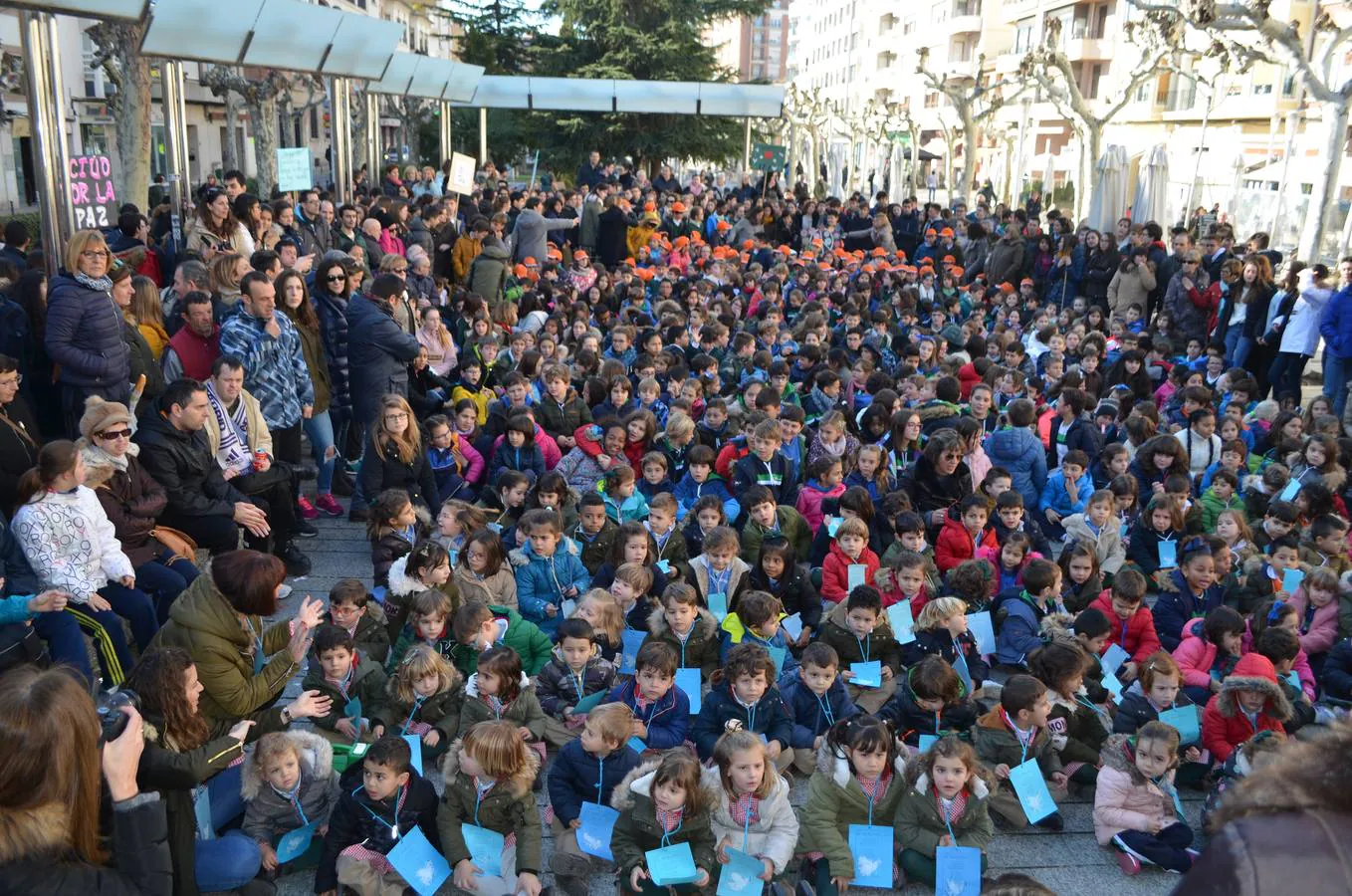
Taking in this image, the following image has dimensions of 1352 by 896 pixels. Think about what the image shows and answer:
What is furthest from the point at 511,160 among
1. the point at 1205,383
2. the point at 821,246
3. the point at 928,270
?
the point at 1205,383

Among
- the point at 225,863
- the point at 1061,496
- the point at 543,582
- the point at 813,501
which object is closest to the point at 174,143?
the point at 543,582

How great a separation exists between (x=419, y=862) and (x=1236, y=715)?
3.41 metres

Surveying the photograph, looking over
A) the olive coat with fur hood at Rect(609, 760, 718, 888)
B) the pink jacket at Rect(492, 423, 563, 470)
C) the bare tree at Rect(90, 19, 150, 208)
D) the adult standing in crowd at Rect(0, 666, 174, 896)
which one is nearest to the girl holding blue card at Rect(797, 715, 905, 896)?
the olive coat with fur hood at Rect(609, 760, 718, 888)

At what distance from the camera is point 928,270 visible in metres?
14.4

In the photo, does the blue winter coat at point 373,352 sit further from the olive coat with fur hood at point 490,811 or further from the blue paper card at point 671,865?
the blue paper card at point 671,865

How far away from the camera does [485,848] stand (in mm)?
3701

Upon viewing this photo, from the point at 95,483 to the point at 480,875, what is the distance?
2.43 meters

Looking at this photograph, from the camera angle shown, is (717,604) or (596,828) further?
(717,604)

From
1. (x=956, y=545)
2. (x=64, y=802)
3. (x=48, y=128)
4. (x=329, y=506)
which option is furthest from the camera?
(x=329, y=506)

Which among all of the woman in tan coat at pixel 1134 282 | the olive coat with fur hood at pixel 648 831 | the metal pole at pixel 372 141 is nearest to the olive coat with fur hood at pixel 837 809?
the olive coat with fur hood at pixel 648 831

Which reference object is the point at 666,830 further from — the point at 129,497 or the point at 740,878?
the point at 129,497

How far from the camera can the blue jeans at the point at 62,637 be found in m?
4.18

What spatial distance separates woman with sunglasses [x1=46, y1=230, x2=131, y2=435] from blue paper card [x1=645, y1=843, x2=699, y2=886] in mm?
4167

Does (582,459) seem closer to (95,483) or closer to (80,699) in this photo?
(95,483)
